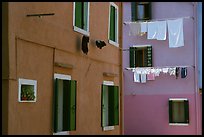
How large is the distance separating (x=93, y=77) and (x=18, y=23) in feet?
14.2

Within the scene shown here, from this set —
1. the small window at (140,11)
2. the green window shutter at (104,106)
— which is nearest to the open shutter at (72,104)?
the green window shutter at (104,106)

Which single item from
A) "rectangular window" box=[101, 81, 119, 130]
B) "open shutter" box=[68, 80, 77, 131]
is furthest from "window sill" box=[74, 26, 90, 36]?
"rectangular window" box=[101, 81, 119, 130]

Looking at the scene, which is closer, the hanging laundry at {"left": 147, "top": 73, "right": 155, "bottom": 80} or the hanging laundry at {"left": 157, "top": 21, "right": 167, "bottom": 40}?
the hanging laundry at {"left": 157, "top": 21, "right": 167, "bottom": 40}

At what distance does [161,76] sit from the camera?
20812 millimetres

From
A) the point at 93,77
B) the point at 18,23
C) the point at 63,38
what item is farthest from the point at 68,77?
the point at 18,23

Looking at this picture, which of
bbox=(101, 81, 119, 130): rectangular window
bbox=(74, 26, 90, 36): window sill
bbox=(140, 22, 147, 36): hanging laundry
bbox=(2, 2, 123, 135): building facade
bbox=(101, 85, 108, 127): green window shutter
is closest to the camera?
bbox=(2, 2, 123, 135): building facade

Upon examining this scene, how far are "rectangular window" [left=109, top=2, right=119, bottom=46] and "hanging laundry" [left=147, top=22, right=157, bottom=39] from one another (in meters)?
5.52

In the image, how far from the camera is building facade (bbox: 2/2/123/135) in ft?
28.1

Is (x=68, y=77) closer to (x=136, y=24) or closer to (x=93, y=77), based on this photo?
(x=93, y=77)

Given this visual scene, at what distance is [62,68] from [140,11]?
11.5 meters

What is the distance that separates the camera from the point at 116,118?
14227mm

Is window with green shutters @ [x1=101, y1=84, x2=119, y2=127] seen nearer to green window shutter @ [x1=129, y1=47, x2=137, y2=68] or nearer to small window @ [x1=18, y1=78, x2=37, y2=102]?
small window @ [x1=18, y1=78, x2=37, y2=102]

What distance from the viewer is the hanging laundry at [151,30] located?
20484mm

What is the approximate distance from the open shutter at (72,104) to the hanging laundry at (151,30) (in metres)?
9.98
